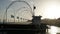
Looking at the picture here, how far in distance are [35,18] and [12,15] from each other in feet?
147

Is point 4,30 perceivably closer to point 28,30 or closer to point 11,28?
point 11,28

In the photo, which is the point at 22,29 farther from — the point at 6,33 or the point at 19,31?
the point at 6,33

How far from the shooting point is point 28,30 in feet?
94.8

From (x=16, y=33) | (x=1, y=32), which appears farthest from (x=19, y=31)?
(x=1, y=32)

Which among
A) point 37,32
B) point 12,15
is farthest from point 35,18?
point 12,15

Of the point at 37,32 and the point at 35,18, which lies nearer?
the point at 37,32

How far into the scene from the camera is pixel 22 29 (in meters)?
28.8

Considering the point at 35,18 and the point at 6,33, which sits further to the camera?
the point at 35,18

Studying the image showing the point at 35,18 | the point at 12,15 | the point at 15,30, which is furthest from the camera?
the point at 12,15

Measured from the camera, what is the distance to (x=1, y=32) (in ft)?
94.1

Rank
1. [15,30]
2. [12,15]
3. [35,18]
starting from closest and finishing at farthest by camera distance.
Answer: [15,30] < [35,18] < [12,15]

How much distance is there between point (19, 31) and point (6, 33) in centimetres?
178

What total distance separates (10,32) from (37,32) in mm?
3830

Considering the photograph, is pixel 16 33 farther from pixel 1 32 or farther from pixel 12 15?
pixel 12 15
